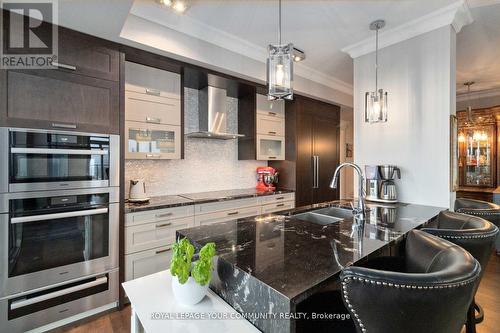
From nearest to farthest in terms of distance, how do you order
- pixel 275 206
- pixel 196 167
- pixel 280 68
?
pixel 280 68 → pixel 196 167 → pixel 275 206

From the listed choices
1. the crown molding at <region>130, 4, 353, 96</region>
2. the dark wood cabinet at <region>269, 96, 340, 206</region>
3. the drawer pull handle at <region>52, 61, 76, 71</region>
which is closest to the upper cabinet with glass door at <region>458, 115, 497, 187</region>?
the dark wood cabinet at <region>269, 96, 340, 206</region>

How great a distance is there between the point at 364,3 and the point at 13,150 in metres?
3.03

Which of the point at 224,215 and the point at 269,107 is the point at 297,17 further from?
the point at 224,215

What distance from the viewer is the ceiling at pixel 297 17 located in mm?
2170

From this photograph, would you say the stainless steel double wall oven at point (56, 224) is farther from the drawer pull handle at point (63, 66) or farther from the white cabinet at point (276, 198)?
the white cabinet at point (276, 198)

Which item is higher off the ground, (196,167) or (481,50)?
(481,50)

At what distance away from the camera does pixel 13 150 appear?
1.73 meters

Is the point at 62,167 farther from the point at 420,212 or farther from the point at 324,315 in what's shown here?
the point at 420,212

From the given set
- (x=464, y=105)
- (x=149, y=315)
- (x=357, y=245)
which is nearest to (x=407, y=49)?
(x=357, y=245)

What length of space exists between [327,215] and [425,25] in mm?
2113

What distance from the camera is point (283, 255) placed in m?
1.13

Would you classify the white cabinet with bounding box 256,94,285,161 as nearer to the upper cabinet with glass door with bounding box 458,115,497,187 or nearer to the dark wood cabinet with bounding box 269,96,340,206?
the dark wood cabinet with bounding box 269,96,340,206

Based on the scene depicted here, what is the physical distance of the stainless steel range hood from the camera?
3113 mm

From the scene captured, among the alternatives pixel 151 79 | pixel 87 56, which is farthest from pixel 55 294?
pixel 151 79
